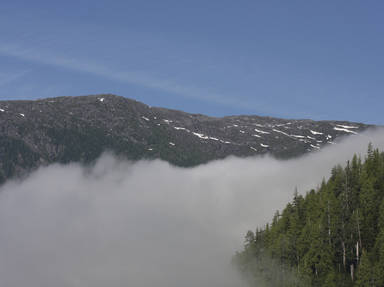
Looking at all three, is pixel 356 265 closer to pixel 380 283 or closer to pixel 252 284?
pixel 380 283

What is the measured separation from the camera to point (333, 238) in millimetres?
130375

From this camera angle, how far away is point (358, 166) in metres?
156

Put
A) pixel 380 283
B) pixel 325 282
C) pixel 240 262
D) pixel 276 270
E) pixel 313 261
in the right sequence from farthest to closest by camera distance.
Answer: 1. pixel 240 262
2. pixel 276 270
3. pixel 313 261
4. pixel 325 282
5. pixel 380 283

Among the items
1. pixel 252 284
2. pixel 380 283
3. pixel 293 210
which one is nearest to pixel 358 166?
pixel 293 210

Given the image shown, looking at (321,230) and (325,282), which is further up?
(321,230)

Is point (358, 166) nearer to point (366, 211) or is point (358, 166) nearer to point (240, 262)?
point (366, 211)

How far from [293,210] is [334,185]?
12686 millimetres

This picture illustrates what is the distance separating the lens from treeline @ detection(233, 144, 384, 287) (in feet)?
395

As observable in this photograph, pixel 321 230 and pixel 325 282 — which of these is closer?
pixel 325 282

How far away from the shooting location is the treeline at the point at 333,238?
395 ft

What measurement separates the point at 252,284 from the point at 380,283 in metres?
43.6

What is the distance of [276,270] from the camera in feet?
451

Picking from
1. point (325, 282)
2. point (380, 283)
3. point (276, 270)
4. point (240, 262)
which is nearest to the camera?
point (380, 283)

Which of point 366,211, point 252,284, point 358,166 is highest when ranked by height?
point 358,166
